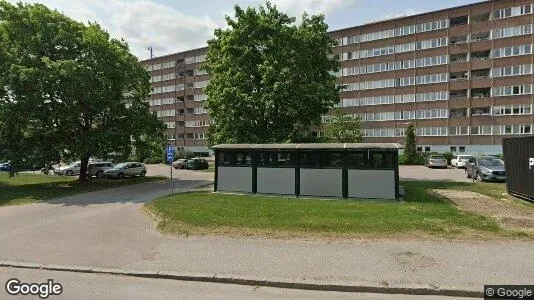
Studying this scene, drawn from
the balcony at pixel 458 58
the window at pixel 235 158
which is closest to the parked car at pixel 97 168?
the window at pixel 235 158

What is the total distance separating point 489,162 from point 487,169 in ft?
4.20

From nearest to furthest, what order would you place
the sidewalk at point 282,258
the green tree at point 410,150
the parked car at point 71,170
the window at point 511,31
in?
1. the sidewalk at point 282,258
2. the parked car at point 71,170
3. the green tree at point 410,150
4. the window at point 511,31

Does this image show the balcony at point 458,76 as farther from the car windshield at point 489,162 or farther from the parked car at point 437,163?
the car windshield at point 489,162

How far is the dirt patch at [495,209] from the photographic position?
11.5 m

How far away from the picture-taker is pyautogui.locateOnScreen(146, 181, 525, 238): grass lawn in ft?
34.2

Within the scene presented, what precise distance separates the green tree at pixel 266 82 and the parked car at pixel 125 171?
10.4 m

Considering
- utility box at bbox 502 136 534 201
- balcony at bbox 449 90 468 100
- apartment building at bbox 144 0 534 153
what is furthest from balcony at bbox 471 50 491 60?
utility box at bbox 502 136 534 201

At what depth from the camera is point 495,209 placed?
1393 cm

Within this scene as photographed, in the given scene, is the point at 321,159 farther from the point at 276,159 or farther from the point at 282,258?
the point at 282,258

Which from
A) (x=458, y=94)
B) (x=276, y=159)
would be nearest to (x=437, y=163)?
(x=458, y=94)

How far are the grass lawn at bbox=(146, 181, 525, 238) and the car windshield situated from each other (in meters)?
12.1

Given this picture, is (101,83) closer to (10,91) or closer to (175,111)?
(10,91)

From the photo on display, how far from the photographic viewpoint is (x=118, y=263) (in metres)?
8.25

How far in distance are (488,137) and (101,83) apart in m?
52.8
